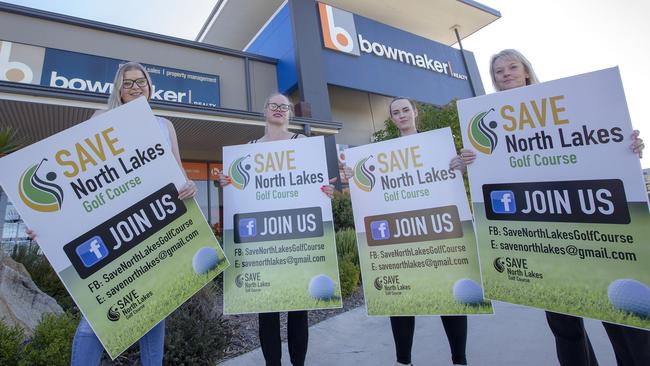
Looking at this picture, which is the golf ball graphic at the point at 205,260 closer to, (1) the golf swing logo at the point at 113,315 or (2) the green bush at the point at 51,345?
(1) the golf swing logo at the point at 113,315

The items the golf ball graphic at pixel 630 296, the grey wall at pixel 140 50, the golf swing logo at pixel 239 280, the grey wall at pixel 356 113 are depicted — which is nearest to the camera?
the golf ball graphic at pixel 630 296

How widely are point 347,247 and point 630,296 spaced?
15.2ft

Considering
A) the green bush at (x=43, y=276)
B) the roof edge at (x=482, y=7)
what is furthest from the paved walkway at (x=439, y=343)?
the roof edge at (x=482, y=7)

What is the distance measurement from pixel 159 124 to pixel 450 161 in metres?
→ 2.07

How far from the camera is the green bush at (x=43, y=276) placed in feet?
13.3

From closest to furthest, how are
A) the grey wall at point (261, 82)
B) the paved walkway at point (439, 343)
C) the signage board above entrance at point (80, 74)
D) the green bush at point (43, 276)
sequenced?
the paved walkway at point (439, 343)
the green bush at point (43, 276)
the signage board above entrance at point (80, 74)
the grey wall at point (261, 82)

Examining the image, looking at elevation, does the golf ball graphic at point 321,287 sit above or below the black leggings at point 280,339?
above

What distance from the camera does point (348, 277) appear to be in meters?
5.04

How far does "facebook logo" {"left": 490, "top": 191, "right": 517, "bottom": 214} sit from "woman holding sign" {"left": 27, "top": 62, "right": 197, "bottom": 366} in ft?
6.44

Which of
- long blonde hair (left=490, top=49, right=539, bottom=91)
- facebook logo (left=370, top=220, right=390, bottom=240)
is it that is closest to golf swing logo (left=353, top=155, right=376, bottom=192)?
facebook logo (left=370, top=220, right=390, bottom=240)

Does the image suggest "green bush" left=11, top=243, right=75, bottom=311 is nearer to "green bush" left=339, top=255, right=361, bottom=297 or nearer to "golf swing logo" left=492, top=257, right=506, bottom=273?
"green bush" left=339, top=255, right=361, bottom=297

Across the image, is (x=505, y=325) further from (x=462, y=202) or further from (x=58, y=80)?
(x=58, y=80)

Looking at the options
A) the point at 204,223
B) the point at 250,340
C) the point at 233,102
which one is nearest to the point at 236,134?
the point at 233,102

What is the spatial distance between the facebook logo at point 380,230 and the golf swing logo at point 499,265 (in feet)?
2.43
